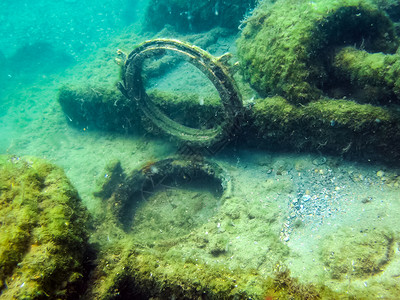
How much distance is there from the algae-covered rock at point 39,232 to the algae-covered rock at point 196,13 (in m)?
9.97

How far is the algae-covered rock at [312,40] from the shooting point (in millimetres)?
4293

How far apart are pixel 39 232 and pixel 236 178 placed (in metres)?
3.74

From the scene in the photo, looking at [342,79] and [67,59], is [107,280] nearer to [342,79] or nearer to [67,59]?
[342,79]

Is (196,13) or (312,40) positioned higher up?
(196,13)

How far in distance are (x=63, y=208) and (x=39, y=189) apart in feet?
1.55

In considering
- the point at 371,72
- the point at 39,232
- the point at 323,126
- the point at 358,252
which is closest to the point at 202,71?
the point at 323,126

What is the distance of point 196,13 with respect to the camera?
1150 centimetres

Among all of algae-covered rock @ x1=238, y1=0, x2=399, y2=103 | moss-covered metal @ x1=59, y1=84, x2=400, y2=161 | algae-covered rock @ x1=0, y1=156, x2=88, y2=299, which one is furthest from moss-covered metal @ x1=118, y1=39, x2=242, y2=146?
algae-covered rock @ x1=0, y1=156, x2=88, y2=299

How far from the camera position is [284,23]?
4703mm

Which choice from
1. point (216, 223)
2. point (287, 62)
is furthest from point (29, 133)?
point (287, 62)

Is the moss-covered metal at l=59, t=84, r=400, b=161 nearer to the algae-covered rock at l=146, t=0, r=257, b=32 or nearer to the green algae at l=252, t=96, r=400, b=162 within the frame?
the green algae at l=252, t=96, r=400, b=162

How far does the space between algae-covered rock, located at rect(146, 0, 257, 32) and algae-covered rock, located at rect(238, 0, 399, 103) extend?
5.86 m

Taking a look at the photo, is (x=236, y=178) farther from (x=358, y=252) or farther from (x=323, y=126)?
(x=358, y=252)

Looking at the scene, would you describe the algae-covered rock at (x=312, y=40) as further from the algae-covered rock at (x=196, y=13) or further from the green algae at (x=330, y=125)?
the algae-covered rock at (x=196, y=13)
